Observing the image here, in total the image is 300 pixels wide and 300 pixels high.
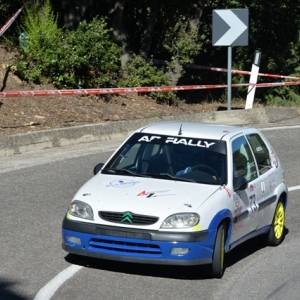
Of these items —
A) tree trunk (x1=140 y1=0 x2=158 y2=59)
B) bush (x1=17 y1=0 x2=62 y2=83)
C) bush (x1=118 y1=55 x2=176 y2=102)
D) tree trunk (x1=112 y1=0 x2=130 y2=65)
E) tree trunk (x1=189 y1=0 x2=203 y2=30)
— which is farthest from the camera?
tree trunk (x1=189 y1=0 x2=203 y2=30)

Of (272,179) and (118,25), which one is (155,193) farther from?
(118,25)

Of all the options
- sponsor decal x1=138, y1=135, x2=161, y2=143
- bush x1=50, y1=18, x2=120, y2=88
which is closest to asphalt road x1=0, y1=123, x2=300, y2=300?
sponsor decal x1=138, y1=135, x2=161, y2=143

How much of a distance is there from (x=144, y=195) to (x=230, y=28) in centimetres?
1140

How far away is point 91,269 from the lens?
808 cm

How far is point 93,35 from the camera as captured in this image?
1872 centimetres

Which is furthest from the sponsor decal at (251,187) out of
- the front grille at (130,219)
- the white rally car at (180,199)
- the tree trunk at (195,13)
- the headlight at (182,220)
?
the tree trunk at (195,13)

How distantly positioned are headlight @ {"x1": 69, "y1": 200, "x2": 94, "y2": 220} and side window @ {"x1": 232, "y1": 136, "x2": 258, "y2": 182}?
1.77 metres

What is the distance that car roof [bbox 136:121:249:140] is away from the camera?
29.7 ft

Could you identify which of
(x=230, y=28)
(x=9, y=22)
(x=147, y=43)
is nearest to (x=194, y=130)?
(x=230, y=28)

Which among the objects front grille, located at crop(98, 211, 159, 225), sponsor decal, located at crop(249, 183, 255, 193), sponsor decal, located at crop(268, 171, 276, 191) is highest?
front grille, located at crop(98, 211, 159, 225)

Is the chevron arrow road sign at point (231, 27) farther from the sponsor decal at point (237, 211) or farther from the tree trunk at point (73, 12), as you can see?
the sponsor decal at point (237, 211)

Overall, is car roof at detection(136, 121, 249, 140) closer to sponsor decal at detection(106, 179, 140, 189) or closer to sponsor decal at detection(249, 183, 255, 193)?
sponsor decal at detection(249, 183, 255, 193)

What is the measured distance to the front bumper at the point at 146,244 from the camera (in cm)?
754

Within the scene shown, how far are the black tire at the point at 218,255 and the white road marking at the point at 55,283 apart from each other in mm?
1401
